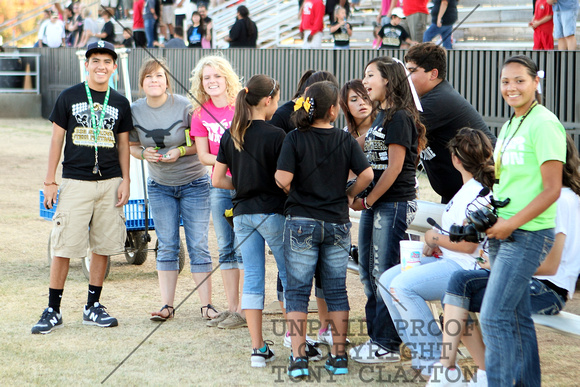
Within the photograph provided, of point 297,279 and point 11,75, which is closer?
point 297,279

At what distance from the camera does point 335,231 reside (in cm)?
Answer: 406

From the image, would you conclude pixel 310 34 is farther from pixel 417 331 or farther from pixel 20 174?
pixel 417 331

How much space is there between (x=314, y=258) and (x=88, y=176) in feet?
5.93

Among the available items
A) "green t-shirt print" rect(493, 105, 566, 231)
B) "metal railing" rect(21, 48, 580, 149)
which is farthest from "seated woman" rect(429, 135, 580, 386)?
"metal railing" rect(21, 48, 580, 149)

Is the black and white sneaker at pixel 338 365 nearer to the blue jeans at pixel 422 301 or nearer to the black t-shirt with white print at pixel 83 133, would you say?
the blue jeans at pixel 422 301

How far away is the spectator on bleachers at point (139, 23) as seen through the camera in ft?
66.8

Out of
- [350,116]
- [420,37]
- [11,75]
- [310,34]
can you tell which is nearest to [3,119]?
[11,75]

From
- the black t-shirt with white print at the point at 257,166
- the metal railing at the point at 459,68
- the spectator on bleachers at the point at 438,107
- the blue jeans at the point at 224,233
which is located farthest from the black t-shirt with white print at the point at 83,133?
the metal railing at the point at 459,68

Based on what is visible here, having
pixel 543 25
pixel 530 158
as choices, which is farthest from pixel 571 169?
pixel 543 25

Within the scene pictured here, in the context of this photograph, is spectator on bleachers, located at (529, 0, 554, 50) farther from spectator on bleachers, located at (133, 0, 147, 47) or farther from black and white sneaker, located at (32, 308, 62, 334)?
spectator on bleachers, located at (133, 0, 147, 47)

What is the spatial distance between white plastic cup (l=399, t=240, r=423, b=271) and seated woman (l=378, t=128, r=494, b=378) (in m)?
0.08

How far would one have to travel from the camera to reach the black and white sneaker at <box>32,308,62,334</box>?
196 inches

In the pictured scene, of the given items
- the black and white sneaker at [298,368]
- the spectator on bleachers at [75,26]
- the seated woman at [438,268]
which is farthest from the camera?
the spectator on bleachers at [75,26]

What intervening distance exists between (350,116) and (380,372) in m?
1.67
